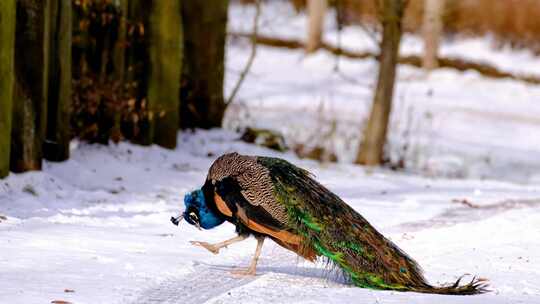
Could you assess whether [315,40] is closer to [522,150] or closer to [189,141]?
[522,150]

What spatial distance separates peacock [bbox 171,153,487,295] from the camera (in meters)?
7.05

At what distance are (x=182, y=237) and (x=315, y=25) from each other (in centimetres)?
2517

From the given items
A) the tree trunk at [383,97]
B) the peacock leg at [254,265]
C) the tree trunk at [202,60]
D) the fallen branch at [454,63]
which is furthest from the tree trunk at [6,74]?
the fallen branch at [454,63]

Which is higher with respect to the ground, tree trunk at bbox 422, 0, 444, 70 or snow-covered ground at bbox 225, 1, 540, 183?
tree trunk at bbox 422, 0, 444, 70

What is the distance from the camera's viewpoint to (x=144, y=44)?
13195mm

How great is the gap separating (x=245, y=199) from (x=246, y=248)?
1692mm

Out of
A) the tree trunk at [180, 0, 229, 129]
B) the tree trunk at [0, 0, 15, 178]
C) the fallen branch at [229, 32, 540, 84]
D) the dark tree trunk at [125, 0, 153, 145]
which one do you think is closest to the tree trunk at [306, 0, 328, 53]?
the fallen branch at [229, 32, 540, 84]

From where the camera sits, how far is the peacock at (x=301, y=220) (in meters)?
7.05

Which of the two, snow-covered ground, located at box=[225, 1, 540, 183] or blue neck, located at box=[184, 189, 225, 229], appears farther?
A: snow-covered ground, located at box=[225, 1, 540, 183]

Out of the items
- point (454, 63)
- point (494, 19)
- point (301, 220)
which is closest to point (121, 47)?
point (301, 220)

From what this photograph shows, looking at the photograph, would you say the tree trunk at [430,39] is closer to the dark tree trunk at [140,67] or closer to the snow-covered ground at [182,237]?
the snow-covered ground at [182,237]

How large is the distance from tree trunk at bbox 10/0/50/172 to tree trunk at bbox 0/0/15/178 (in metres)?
0.34

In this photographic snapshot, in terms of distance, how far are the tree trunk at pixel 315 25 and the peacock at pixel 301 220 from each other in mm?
26498

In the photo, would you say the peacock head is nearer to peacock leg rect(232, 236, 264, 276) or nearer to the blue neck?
the blue neck
